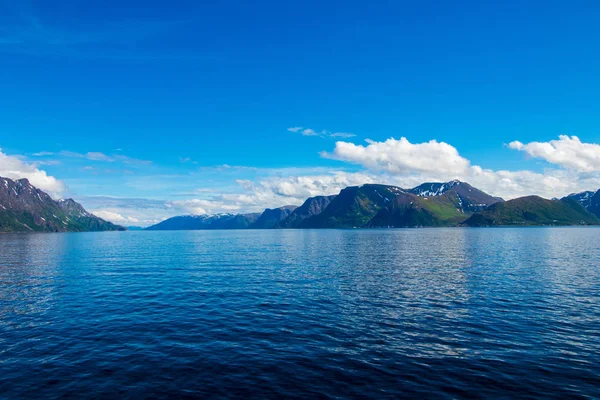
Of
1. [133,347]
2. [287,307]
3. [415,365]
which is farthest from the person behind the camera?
[287,307]

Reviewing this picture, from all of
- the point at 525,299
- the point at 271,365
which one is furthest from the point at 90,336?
the point at 525,299

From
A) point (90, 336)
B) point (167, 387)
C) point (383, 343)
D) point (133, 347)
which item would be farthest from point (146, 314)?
point (383, 343)

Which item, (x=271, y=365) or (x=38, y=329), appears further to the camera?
(x=38, y=329)

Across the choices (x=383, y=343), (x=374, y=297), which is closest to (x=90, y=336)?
(x=383, y=343)

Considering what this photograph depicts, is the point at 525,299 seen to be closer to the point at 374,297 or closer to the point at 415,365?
the point at 374,297

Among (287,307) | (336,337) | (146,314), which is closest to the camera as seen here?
(336,337)

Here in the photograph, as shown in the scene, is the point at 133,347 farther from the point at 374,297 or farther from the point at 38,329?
the point at 374,297

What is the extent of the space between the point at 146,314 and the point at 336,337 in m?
24.7

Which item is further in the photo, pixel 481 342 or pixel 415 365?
pixel 481 342

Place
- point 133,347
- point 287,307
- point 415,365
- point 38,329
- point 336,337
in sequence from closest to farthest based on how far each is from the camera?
point 415,365 < point 133,347 < point 336,337 < point 38,329 < point 287,307

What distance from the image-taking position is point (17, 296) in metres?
56.3

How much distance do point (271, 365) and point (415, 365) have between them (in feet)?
38.5

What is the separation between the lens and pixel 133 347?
3338 centimetres

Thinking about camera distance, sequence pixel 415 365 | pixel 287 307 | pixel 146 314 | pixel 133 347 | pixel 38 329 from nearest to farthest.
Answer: pixel 415 365, pixel 133 347, pixel 38 329, pixel 146 314, pixel 287 307
